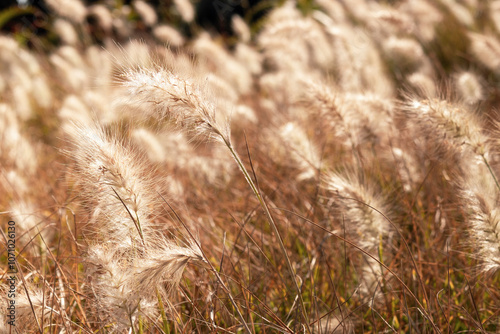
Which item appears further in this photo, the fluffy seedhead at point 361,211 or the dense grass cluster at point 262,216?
the fluffy seedhead at point 361,211

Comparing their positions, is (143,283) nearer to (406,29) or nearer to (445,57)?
(406,29)

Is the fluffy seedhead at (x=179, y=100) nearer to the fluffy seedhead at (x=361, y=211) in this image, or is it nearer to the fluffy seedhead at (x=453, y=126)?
the fluffy seedhead at (x=361, y=211)

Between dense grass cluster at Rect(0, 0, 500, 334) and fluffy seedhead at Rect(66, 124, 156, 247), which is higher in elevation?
fluffy seedhead at Rect(66, 124, 156, 247)

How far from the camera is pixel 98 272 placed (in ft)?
4.05

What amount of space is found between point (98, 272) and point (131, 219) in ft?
0.58

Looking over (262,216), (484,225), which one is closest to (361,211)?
(484,225)

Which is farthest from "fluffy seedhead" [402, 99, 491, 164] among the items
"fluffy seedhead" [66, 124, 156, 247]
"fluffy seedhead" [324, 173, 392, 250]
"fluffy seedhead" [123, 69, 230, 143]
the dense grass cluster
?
"fluffy seedhead" [66, 124, 156, 247]

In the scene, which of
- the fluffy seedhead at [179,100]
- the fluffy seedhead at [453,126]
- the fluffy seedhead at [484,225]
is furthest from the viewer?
the fluffy seedhead at [453,126]

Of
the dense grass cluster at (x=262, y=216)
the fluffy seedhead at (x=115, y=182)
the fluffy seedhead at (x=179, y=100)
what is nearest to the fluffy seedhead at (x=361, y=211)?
the dense grass cluster at (x=262, y=216)

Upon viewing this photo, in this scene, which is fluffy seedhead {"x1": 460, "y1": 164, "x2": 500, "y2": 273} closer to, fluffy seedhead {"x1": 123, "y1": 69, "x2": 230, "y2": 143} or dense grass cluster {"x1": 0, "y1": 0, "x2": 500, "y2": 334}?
dense grass cluster {"x1": 0, "y1": 0, "x2": 500, "y2": 334}

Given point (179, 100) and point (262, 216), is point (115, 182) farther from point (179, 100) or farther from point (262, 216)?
point (262, 216)

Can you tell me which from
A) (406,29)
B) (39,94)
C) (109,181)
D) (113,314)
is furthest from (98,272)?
(39,94)

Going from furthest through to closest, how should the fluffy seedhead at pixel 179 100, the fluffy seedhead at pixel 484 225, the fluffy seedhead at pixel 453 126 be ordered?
the fluffy seedhead at pixel 453 126
the fluffy seedhead at pixel 484 225
the fluffy seedhead at pixel 179 100

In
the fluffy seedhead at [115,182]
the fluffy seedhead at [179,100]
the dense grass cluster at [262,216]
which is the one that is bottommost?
the dense grass cluster at [262,216]
